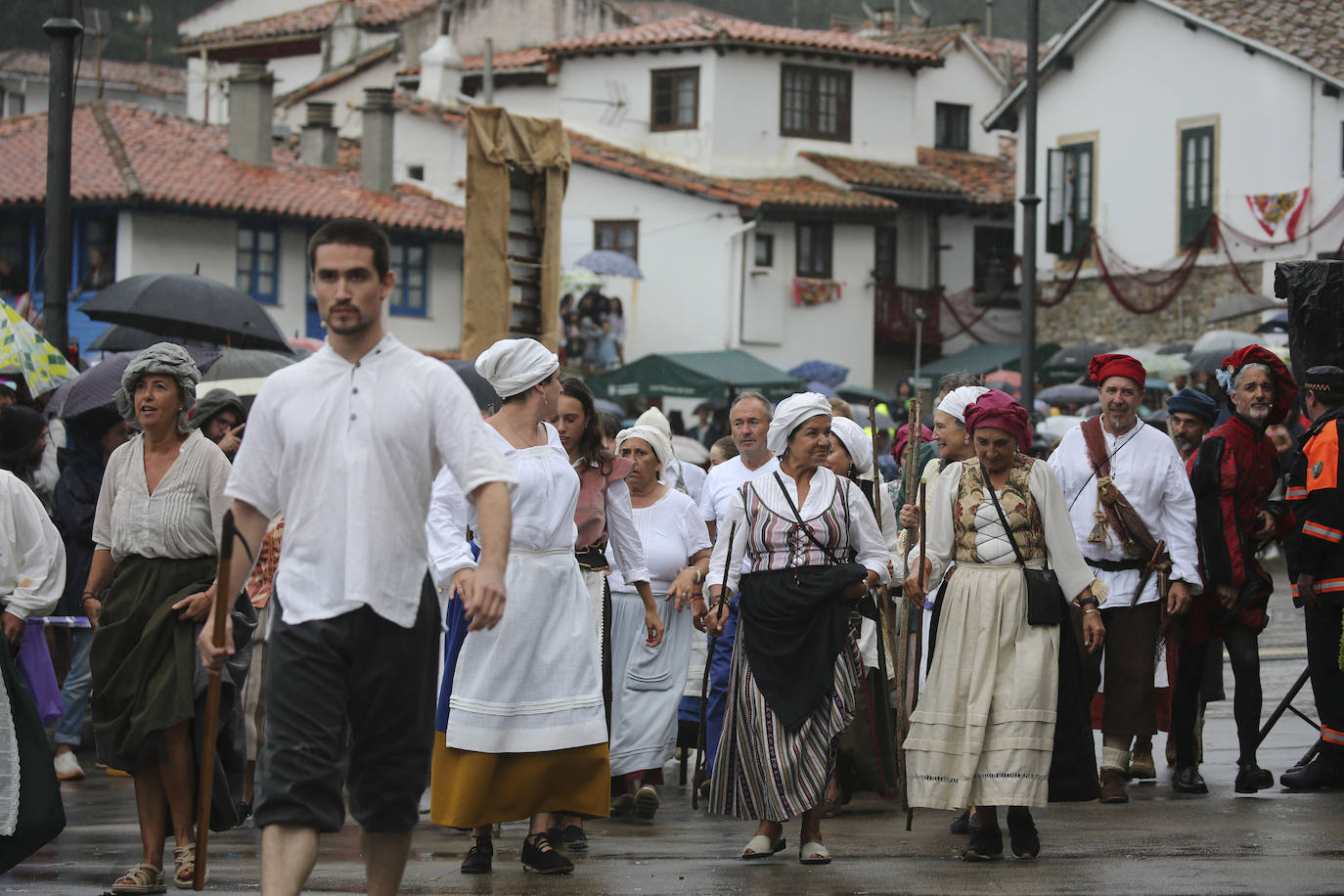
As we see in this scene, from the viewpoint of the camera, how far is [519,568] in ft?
24.0

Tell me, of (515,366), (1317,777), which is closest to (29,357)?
(515,366)

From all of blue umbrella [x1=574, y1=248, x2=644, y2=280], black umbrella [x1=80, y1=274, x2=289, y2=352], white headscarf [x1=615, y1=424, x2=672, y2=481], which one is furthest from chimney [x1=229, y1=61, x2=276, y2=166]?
white headscarf [x1=615, y1=424, x2=672, y2=481]

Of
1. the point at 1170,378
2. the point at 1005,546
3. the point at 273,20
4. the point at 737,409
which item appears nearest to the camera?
the point at 1005,546

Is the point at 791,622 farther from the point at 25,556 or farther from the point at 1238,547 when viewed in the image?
the point at 25,556

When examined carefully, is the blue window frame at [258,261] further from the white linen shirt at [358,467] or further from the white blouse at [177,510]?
the white linen shirt at [358,467]

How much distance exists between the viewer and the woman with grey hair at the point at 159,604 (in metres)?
7.16

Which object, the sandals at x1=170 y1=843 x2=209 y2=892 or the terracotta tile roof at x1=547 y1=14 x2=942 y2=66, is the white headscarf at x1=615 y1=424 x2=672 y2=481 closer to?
the sandals at x1=170 y1=843 x2=209 y2=892

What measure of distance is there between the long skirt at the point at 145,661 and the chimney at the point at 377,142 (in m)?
34.7

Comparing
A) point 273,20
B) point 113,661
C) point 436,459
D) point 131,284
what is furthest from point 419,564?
point 273,20

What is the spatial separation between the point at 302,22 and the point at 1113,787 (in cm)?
5046

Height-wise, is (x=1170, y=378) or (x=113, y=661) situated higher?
(x=1170, y=378)

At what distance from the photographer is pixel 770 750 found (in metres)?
7.77

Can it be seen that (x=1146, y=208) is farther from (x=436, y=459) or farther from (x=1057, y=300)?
(x=436, y=459)

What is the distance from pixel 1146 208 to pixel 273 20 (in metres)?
30.7
